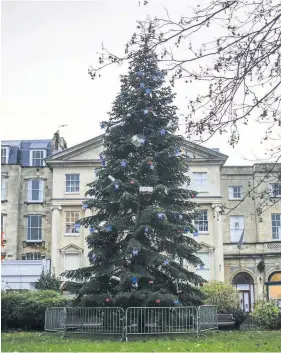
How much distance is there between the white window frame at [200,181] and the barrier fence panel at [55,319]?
25.5m

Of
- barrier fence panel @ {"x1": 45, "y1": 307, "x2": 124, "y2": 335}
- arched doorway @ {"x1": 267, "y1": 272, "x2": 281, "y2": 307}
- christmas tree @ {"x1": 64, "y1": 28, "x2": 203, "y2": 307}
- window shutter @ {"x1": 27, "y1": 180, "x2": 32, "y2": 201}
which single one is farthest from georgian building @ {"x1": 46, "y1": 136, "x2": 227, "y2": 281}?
barrier fence panel @ {"x1": 45, "y1": 307, "x2": 124, "y2": 335}

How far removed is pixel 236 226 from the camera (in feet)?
151

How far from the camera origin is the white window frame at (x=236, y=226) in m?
45.7

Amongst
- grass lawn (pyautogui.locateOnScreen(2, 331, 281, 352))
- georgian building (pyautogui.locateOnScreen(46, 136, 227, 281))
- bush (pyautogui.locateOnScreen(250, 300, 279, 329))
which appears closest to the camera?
grass lawn (pyautogui.locateOnScreen(2, 331, 281, 352))

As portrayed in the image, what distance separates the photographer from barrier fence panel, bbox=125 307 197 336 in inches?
685

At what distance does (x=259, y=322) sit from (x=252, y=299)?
20526mm

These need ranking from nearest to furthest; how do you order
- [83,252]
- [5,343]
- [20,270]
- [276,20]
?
[276,20] < [5,343] < [20,270] < [83,252]

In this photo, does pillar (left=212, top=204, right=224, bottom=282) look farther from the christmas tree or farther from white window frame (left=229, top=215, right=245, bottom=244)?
the christmas tree

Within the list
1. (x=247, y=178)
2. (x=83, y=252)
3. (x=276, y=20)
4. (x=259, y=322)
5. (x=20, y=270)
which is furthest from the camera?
(x=247, y=178)

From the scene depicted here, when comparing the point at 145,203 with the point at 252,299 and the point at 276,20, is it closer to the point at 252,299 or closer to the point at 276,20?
the point at 276,20

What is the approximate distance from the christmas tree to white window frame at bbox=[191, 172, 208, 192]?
22.1 meters

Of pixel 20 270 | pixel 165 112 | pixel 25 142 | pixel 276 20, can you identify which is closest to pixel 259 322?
pixel 165 112

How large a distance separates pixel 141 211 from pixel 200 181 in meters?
23.6

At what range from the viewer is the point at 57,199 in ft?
140
